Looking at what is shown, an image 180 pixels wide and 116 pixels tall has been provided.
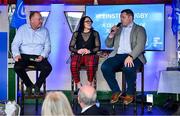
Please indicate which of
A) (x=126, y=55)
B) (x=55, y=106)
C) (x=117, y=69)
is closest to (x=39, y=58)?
(x=117, y=69)

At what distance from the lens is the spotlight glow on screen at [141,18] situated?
286 inches

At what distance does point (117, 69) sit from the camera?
6148 millimetres

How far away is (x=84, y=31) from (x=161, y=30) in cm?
142

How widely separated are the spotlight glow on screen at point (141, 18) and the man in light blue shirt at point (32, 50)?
129 cm

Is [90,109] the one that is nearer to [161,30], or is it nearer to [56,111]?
[56,111]

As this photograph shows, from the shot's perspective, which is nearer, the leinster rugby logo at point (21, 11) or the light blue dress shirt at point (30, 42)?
the light blue dress shirt at point (30, 42)

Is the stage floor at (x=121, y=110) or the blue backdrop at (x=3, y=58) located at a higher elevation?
the blue backdrop at (x=3, y=58)

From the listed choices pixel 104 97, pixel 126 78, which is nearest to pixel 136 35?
pixel 126 78

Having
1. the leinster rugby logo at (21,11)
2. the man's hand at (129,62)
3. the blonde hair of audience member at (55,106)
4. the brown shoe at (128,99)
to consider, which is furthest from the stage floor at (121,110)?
the blonde hair of audience member at (55,106)

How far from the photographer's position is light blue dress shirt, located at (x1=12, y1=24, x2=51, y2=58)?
248 inches

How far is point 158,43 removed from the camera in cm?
726

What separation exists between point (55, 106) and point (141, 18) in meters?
4.55

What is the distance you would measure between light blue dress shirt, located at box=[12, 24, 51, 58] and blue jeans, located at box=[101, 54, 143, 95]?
2.96 feet

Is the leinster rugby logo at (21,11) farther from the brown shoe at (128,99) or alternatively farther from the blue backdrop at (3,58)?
the brown shoe at (128,99)
